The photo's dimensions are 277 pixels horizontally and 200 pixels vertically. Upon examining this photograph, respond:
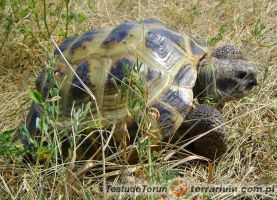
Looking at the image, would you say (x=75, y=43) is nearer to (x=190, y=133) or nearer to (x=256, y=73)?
(x=190, y=133)

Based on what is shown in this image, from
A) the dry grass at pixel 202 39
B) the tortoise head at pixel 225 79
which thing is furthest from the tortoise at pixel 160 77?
the dry grass at pixel 202 39

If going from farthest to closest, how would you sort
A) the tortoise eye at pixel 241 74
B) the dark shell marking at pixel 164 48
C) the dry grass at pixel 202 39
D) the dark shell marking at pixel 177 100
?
the tortoise eye at pixel 241 74, the dark shell marking at pixel 164 48, the dark shell marking at pixel 177 100, the dry grass at pixel 202 39

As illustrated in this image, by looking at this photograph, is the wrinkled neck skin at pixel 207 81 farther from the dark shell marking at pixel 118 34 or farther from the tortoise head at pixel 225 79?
the dark shell marking at pixel 118 34

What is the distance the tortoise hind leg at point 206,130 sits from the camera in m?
3.03

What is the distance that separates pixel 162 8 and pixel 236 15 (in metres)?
0.86

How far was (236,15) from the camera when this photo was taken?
5.17 meters

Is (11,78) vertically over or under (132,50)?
under

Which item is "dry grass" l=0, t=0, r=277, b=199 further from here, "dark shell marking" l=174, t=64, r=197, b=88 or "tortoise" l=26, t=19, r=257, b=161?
"dark shell marking" l=174, t=64, r=197, b=88

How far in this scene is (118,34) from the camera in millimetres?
3273

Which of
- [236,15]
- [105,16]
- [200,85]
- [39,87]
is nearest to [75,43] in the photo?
[39,87]

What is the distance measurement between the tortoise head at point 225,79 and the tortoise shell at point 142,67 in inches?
4.1

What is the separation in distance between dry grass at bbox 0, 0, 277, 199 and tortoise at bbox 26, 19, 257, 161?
22cm

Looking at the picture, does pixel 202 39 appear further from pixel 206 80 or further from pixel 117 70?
pixel 117 70

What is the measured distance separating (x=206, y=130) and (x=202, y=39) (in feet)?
6.33
